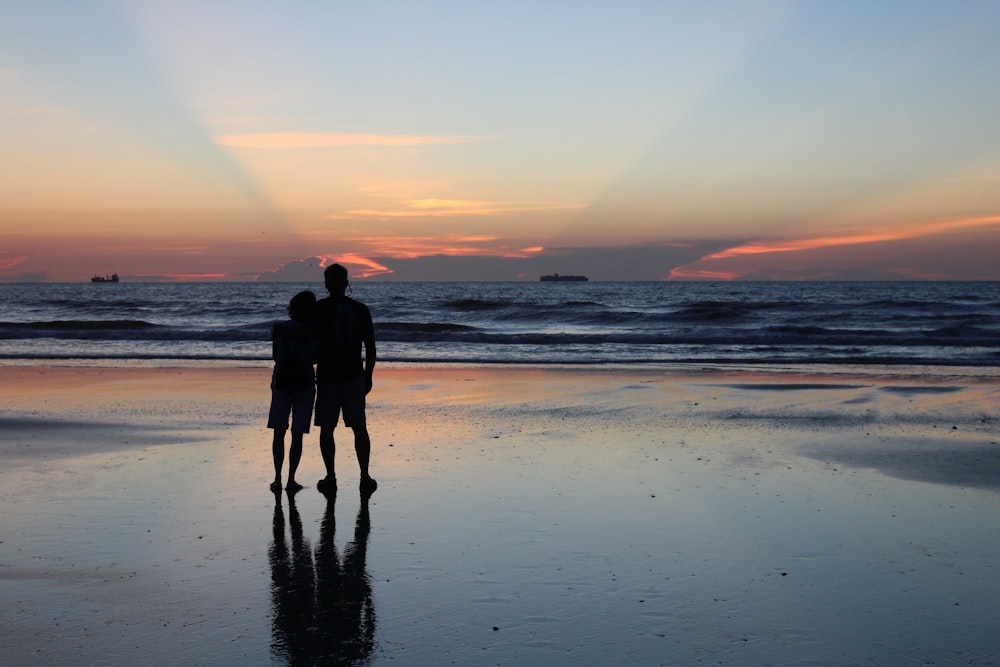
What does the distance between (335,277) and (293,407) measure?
1146mm

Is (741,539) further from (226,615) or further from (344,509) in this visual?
(226,615)

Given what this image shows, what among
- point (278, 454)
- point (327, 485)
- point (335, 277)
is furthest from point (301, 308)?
point (327, 485)

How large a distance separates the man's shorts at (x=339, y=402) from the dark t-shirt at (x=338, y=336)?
0.19ft

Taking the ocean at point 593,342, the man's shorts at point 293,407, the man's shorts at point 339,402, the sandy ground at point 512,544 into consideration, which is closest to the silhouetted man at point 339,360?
the man's shorts at point 339,402

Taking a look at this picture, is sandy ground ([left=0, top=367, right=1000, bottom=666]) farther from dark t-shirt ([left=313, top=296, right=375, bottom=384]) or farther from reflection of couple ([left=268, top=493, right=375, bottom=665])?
dark t-shirt ([left=313, top=296, right=375, bottom=384])

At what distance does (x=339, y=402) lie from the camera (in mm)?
7238

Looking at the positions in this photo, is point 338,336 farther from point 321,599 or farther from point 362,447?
point 321,599

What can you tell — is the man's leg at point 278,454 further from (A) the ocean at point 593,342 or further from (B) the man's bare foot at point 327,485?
(A) the ocean at point 593,342

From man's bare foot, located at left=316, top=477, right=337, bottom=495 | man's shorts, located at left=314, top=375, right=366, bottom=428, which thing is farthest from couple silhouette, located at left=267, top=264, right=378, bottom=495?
man's bare foot, located at left=316, top=477, right=337, bottom=495

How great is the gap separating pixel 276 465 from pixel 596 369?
11.5m

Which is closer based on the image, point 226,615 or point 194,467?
point 226,615

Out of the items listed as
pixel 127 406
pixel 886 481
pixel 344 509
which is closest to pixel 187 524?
pixel 344 509

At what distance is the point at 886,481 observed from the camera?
748cm

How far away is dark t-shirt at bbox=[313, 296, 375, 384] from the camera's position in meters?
7.15
